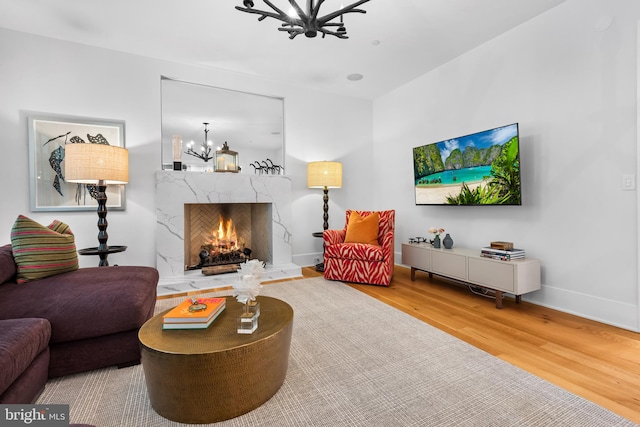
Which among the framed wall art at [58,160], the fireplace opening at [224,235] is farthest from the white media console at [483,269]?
the framed wall art at [58,160]

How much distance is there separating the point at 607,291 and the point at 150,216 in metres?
4.56

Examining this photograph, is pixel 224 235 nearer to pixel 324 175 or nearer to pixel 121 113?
pixel 324 175

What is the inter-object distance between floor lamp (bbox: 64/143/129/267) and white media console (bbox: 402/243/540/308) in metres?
3.39

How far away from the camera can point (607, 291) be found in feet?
8.23

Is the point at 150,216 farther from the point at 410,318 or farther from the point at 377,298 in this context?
the point at 410,318

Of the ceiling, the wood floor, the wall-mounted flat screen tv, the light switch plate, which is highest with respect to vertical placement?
the ceiling

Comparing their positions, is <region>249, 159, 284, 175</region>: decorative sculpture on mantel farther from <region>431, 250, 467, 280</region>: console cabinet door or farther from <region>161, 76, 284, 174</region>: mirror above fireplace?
<region>431, 250, 467, 280</region>: console cabinet door

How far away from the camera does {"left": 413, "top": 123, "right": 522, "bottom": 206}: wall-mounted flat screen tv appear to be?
2.99 m

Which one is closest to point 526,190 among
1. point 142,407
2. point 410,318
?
point 410,318

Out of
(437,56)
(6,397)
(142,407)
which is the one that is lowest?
(142,407)

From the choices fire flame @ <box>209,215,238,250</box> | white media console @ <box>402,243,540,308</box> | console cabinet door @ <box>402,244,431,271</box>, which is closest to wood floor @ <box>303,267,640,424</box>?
white media console @ <box>402,243,540,308</box>

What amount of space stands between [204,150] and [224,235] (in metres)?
1.20

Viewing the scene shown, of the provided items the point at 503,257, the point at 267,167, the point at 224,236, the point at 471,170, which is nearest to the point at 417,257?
the point at 503,257

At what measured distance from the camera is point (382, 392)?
5.30ft
